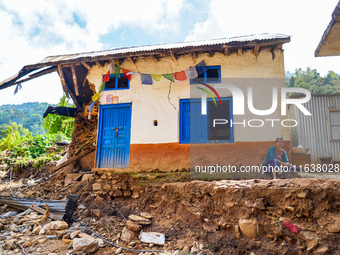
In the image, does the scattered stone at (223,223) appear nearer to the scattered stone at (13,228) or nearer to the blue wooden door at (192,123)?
the blue wooden door at (192,123)

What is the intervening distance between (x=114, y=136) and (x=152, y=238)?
11.7 feet

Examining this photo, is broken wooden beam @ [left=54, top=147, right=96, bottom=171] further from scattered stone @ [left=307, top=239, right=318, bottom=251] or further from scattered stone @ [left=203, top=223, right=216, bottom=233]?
scattered stone @ [left=307, top=239, right=318, bottom=251]

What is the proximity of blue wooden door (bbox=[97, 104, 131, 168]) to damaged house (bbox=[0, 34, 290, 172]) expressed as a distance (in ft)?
0.04

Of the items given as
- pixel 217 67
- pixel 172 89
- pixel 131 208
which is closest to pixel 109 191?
pixel 131 208

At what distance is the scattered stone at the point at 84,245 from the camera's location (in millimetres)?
5129

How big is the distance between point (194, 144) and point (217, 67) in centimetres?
260

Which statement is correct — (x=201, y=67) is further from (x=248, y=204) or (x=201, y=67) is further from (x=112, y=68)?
(x=248, y=204)

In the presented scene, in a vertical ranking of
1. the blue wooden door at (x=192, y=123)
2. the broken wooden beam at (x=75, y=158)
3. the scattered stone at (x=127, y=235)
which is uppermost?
the blue wooden door at (x=192, y=123)

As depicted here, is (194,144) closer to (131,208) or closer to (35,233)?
(131,208)

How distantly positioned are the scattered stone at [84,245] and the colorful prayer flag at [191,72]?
204 inches

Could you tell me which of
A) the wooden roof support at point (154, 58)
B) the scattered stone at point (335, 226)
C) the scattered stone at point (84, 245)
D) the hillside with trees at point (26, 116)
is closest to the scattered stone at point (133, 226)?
the scattered stone at point (84, 245)

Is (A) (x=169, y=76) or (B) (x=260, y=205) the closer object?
(B) (x=260, y=205)

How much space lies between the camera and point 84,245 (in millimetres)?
5160

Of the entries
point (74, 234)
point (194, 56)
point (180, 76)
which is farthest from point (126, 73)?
point (74, 234)
